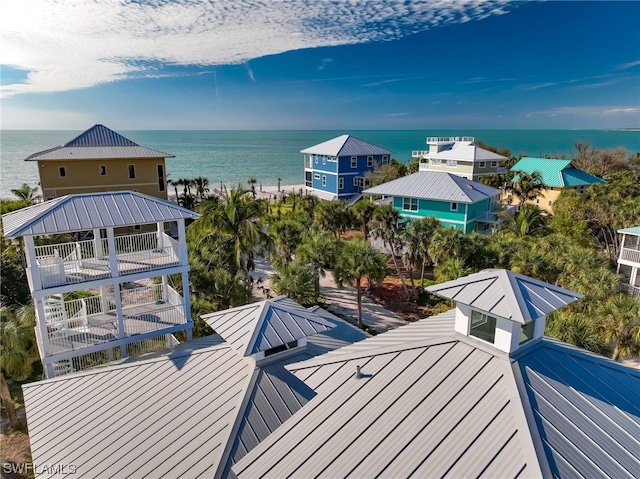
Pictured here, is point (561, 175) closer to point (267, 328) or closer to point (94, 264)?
point (267, 328)

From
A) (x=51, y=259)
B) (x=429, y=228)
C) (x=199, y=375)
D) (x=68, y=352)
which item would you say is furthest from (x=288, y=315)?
(x=429, y=228)

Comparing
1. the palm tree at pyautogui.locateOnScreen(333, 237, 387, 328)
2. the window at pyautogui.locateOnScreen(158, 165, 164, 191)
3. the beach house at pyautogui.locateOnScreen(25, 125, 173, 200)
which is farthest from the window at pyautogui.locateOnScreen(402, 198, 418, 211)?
the window at pyautogui.locateOnScreen(158, 165, 164, 191)

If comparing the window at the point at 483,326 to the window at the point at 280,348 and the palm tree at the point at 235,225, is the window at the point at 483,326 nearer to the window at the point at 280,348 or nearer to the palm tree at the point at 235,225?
the window at the point at 280,348

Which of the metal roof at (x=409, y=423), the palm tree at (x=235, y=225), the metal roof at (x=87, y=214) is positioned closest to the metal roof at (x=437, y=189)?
the palm tree at (x=235, y=225)

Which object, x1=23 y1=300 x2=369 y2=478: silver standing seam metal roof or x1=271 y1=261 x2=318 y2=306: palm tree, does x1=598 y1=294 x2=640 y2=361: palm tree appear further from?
x1=271 y1=261 x2=318 y2=306: palm tree

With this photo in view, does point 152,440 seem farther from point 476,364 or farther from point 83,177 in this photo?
point 83,177

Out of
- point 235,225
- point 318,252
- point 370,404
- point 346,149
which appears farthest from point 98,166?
point 370,404
